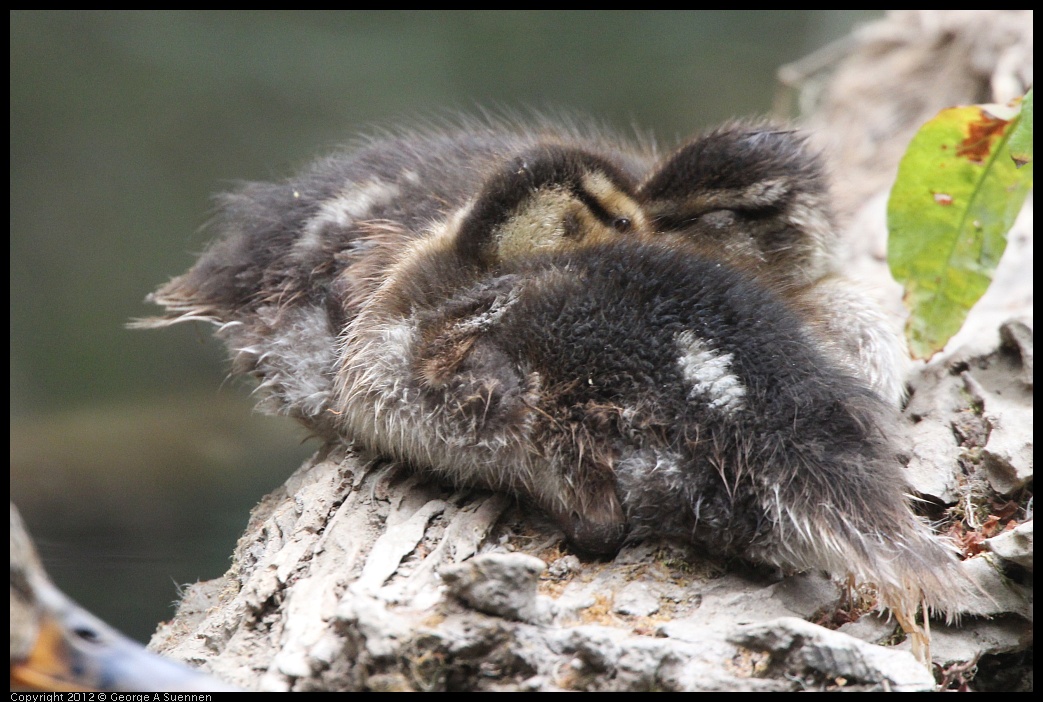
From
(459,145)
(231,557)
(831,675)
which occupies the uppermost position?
(459,145)

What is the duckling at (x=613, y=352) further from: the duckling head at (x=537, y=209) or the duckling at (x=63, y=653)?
the duckling at (x=63, y=653)

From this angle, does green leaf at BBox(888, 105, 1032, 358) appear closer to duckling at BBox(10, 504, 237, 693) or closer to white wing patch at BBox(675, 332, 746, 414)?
white wing patch at BBox(675, 332, 746, 414)

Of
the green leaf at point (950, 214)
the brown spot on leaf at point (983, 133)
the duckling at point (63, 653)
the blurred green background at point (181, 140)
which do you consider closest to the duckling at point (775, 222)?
the green leaf at point (950, 214)

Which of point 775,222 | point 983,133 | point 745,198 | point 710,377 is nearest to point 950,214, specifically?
point 983,133

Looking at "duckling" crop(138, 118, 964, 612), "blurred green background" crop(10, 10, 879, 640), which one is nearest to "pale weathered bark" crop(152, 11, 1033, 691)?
"duckling" crop(138, 118, 964, 612)
